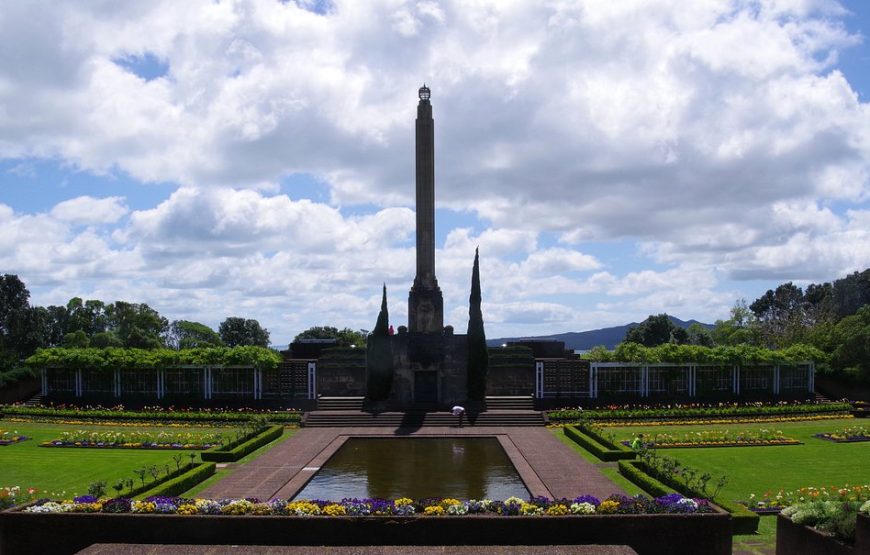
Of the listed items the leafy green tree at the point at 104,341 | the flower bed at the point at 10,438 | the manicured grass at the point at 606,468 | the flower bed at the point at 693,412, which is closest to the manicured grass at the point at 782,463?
the manicured grass at the point at 606,468

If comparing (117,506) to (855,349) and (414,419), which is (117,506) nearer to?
(414,419)

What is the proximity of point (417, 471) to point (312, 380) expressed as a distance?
19407mm

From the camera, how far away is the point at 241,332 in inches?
4082

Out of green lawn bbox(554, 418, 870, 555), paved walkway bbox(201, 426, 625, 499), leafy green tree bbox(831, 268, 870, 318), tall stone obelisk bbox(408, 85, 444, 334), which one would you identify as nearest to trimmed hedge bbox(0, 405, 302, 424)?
paved walkway bbox(201, 426, 625, 499)

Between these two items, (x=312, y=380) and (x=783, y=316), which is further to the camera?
(x=783, y=316)

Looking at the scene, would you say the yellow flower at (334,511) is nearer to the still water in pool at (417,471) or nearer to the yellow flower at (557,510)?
the still water in pool at (417,471)

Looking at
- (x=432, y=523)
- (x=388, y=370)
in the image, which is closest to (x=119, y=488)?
(x=432, y=523)

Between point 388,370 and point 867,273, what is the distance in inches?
2906

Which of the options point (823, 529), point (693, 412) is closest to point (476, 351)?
point (693, 412)

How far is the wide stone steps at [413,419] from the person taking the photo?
3856 centimetres

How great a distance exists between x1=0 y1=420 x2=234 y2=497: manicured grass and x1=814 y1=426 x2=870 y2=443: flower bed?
87.2 ft

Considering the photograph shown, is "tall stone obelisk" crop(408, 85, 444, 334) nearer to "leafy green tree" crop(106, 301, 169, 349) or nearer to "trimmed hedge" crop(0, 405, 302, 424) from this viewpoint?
"trimmed hedge" crop(0, 405, 302, 424)

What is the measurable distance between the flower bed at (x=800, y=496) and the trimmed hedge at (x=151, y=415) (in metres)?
24.1

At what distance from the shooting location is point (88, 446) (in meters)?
31.7
